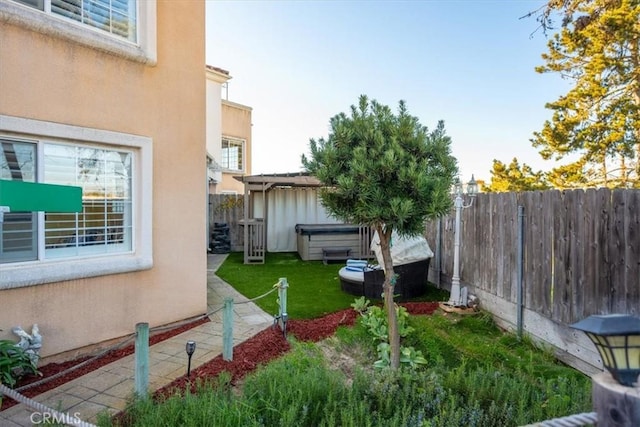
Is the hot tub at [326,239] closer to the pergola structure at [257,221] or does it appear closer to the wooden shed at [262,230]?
the wooden shed at [262,230]

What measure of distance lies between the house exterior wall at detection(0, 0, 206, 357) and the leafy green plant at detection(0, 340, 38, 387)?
0.32m

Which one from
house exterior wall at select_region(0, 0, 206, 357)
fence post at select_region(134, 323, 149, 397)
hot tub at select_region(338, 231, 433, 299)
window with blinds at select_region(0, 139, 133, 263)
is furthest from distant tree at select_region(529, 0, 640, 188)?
fence post at select_region(134, 323, 149, 397)

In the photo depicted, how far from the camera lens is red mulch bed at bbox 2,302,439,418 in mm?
3906

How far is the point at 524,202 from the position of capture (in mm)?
5512

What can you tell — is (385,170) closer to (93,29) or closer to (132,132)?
(132,132)

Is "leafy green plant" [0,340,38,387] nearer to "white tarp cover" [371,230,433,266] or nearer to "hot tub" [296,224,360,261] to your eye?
"white tarp cover" [371,230,433,266]

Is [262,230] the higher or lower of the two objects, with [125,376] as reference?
higher

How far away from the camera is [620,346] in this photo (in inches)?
55.3

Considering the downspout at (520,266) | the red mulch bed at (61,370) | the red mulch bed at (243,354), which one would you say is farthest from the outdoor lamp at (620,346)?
the downspout at (520,266)

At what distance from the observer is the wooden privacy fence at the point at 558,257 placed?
388cm

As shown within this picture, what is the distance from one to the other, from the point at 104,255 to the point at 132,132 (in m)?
1.71

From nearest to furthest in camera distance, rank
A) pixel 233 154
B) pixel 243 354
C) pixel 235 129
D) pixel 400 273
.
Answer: pixel 243 354, pixel 400 273, pixel 235 129, pixel 233 154

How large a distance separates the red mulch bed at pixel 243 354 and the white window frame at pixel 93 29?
3875mm

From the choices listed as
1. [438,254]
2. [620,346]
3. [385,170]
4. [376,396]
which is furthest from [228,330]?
[438,254]
